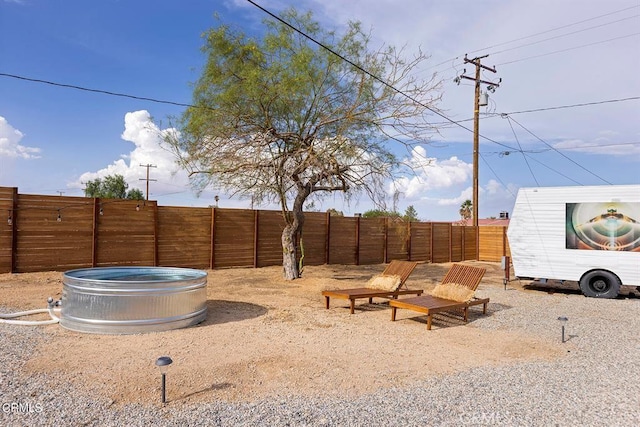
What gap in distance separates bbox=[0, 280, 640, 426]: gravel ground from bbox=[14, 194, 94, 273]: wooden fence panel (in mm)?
5462

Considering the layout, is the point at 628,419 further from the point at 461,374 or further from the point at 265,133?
the point at 265,133

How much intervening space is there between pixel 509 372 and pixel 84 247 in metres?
9.88

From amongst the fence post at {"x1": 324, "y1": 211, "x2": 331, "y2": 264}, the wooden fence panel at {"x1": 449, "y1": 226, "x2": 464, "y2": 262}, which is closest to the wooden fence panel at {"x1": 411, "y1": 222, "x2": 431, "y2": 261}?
the wooden fence panel at {"x1": 449, "y1": 226, "x2": 464, "y2": 262}

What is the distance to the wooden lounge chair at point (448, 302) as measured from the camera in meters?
6.58

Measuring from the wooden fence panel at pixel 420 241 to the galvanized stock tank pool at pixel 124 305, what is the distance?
44.6ft

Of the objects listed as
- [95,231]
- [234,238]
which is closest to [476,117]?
[234,238]

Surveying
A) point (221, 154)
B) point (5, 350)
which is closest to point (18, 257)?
point (221, 154)

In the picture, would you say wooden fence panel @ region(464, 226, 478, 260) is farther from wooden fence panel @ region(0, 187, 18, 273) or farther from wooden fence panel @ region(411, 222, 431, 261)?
wooden fence panel @ region(0, 187, 18, 273)

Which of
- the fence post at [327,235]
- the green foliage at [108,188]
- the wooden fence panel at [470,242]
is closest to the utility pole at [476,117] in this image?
the wooden fence panel at [470,242]

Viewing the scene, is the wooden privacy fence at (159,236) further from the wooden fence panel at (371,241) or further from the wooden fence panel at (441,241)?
the wooden fence panel at (441,241)

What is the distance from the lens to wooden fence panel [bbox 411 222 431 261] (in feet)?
60.5

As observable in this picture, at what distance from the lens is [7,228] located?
966 cm

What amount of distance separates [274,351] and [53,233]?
7772mm

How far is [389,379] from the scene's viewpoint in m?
4.32
